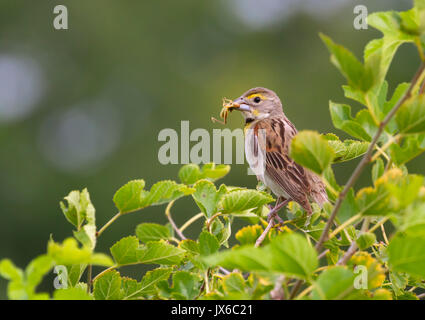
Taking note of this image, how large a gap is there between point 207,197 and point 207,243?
0.18 m

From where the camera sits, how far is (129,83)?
1677 cm

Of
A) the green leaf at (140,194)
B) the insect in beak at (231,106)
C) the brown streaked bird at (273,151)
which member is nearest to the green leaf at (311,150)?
the green leaf at (140,194)

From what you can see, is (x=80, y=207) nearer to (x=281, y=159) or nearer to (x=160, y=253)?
(x=160, y=253)

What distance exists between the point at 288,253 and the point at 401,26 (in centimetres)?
43

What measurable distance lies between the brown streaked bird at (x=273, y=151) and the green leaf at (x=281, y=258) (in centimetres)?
185

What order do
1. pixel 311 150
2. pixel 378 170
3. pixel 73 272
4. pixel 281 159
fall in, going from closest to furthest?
pixel 311 150, pixel 378 170, pixel 73 272, pixel 281 159

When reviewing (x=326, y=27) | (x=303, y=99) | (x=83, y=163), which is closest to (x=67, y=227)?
(x=83, y=163)

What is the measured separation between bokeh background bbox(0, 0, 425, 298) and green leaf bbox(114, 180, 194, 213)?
406 inches

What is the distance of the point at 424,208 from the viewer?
81 cm

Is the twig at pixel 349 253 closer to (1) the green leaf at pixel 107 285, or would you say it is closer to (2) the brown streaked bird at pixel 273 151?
(1) the green leaf at pixel 107 285

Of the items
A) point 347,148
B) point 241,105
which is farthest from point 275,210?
point 241,105

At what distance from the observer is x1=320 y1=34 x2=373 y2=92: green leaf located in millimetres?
900

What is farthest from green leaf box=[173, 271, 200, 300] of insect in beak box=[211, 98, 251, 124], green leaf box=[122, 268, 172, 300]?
insect in beak box=[211, 98, 251, 124]

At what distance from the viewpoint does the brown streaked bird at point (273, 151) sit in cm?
308
